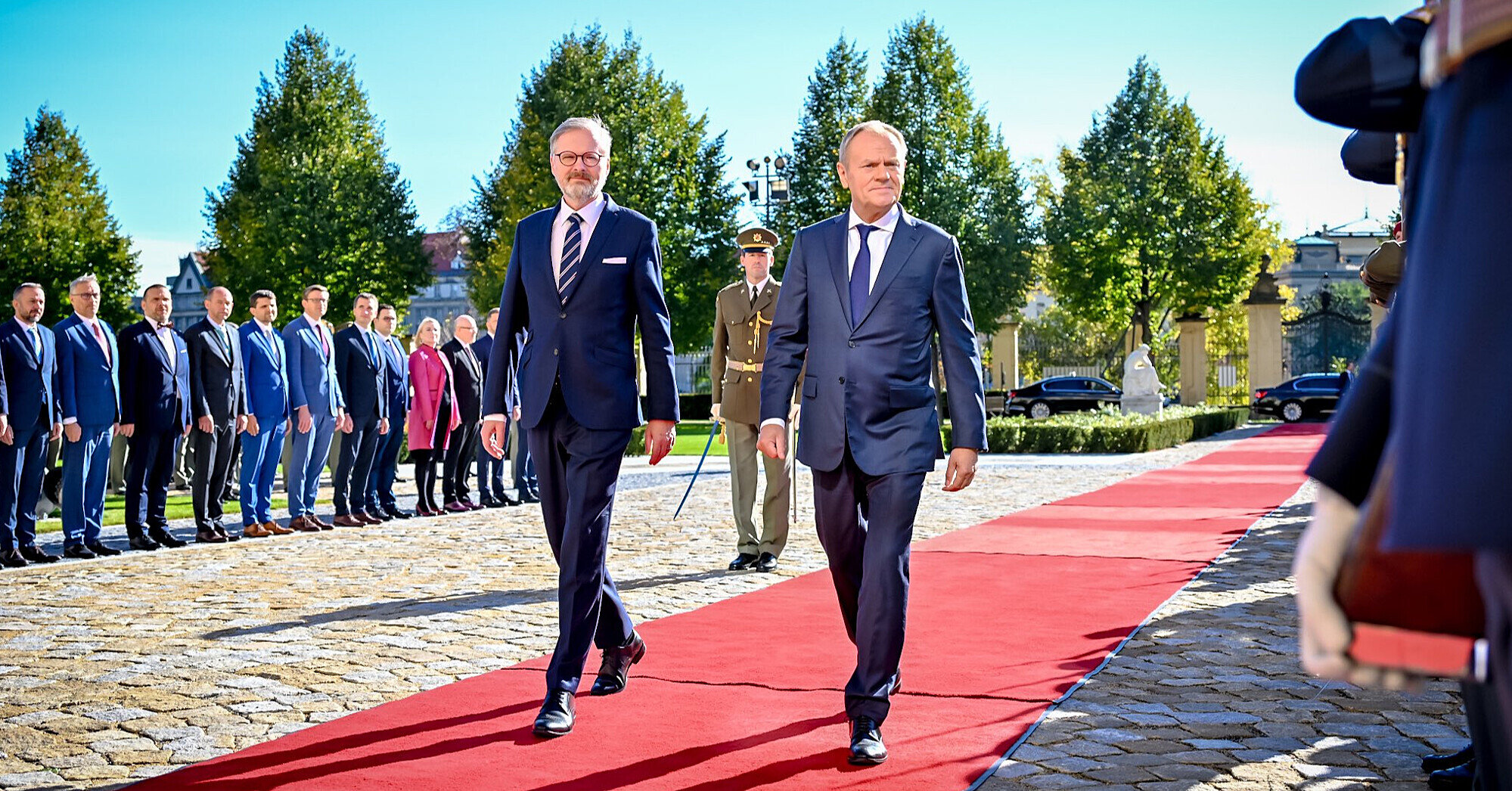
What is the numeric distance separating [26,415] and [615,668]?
733 centimetres

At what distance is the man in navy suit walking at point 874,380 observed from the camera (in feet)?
15.4

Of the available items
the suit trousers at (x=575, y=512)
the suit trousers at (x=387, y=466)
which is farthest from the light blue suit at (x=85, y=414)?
the suit trousers at (x=575, y=512)

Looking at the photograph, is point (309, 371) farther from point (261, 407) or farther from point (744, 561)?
point (744, 561)

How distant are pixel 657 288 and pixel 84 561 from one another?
7.17m

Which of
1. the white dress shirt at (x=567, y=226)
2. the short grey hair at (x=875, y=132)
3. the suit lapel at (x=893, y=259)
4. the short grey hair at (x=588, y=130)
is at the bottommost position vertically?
the suit lapel at (x=893, y=259)

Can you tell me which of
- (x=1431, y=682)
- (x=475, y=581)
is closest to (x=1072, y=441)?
(x=475, y=581)

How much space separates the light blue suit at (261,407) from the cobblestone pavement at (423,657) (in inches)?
32.3

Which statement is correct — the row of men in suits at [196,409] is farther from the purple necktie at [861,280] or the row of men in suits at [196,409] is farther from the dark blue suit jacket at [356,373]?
the purple necktie at [861,280]

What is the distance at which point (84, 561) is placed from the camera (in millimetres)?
10633

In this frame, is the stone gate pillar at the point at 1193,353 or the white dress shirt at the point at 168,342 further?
the stone gate pillar at the point at 1193,353

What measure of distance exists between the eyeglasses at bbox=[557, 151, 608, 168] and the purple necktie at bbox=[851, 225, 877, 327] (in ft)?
3.71

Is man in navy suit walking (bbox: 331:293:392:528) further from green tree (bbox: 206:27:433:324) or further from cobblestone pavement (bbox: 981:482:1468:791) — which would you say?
green tree (bbox: 206:27:433:324)

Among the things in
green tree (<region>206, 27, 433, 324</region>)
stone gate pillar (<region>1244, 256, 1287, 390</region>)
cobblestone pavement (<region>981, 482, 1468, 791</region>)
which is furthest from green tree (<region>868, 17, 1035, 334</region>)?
cobblestone pavement (<region>981, 482, 1468, 791</region>)

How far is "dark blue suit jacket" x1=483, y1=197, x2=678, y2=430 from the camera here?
17.3 ft
